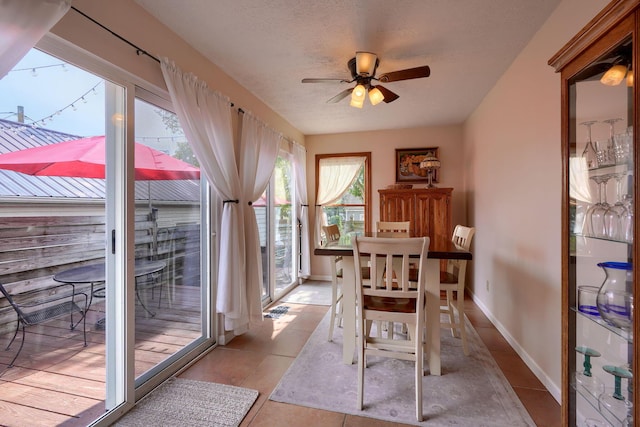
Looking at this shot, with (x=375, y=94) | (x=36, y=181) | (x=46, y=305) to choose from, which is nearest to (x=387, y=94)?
(x=375, y=94)

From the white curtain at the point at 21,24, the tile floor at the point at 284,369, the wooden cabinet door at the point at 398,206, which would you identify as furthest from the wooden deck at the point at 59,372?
the wooden cabinet door at the point at 398,206

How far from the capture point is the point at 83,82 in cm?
158

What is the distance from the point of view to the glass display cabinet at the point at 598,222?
101cm

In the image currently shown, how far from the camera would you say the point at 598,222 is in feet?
3.94

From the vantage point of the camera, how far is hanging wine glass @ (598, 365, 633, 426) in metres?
1.05

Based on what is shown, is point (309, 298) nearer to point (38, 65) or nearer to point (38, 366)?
point (38, 366)

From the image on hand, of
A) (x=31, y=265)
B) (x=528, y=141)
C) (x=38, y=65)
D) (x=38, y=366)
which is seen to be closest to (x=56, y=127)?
(x=38, y=65)

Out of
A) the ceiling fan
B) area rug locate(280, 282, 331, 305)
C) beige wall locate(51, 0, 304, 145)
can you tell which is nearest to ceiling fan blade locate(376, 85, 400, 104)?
the ceiling fan

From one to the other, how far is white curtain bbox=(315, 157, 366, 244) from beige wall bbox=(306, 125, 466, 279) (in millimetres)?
160

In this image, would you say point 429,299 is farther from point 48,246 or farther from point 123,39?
point 123,39

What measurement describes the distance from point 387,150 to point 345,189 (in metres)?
0.96

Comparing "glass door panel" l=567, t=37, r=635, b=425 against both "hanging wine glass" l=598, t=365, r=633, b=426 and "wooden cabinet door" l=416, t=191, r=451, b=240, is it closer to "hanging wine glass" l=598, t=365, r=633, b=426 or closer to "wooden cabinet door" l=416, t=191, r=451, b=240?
"hanging wine glass" l=598, t=365, r=633, b=426

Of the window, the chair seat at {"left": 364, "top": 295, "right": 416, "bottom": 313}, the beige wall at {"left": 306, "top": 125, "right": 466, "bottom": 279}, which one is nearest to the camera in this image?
the chair seat at {"left": 364, "top": 295, "right": 416, "bottom": 313}

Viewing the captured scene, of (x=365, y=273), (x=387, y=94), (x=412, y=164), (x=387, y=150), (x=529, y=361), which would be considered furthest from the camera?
(x=387, y=150)
